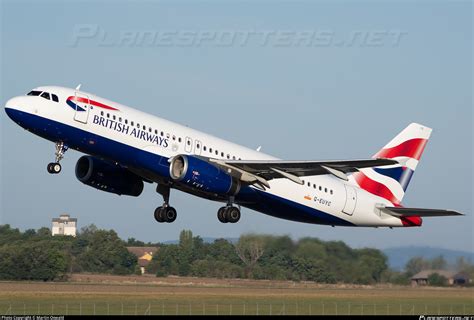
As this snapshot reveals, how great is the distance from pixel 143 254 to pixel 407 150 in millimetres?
24053

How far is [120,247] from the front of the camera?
6962 cm

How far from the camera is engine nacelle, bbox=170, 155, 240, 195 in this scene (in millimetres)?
45688

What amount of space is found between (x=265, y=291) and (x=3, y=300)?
15.5 meters

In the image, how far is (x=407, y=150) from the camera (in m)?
56.0

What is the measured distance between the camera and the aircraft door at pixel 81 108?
4472cm

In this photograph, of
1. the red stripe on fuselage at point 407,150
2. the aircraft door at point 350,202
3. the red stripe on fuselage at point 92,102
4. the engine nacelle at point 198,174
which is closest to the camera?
the red stripe on fuselage at point 92,102

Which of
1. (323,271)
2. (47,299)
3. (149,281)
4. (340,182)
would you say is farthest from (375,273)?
(47,299)

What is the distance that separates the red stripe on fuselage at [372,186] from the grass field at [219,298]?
19.0 ft

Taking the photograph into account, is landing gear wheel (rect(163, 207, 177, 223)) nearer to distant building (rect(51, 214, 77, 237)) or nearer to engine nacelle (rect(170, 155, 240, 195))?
engine nacelle (rect(170, 155, 240, 195))

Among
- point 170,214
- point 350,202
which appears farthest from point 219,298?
point 350,202

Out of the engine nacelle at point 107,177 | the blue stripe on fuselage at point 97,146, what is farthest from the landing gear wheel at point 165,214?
the blue stripe on fuselage at point 97,146

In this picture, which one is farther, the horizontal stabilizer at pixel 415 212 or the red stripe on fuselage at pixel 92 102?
the horizontal stabilizer at pixel 415 212

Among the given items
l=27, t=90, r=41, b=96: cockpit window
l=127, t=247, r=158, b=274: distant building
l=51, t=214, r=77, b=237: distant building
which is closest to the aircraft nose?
l=27, t=90, r=41, b=96: cockpit window

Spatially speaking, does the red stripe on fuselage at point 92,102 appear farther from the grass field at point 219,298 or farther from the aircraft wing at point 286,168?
the grass field at point 219,298
